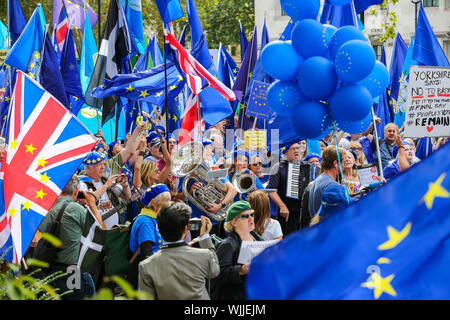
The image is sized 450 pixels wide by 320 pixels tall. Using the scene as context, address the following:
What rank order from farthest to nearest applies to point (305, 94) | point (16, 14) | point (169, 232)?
point (16, 14) < point (305, 94) < point (169, 232)

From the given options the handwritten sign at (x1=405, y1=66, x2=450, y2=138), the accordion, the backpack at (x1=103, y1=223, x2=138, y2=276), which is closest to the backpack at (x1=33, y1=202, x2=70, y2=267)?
the backpack at (x1=103, y1=223, x2=138, y2=276)

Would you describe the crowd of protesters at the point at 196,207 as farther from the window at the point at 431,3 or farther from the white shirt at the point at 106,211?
the window at the point at 431,3

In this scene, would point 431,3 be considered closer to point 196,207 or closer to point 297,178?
point 297,178

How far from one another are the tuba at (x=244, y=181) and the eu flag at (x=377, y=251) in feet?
16.3

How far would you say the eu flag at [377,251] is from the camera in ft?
9.05

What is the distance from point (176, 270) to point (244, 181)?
356 cm

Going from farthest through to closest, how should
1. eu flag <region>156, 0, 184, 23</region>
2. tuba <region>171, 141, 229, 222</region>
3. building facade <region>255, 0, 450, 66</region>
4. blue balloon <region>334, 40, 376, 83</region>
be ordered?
building facade <region>255, 0, 450, 66</region>
eu flag <region>156, 0, 184, 23</region>
tuba <region>171, 141, 229, 222</region>
blue balloon <region>334, 40, 376, 83</region>

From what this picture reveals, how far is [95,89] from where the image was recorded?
35.4 feet

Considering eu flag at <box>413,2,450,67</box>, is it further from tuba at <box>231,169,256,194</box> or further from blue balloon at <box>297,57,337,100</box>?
blue balloon at <box>297,57,337,100</box>

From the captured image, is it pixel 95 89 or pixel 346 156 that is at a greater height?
pixel 95 89

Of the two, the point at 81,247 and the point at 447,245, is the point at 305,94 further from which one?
the point at 447,245

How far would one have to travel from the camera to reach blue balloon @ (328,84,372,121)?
6.80 m
